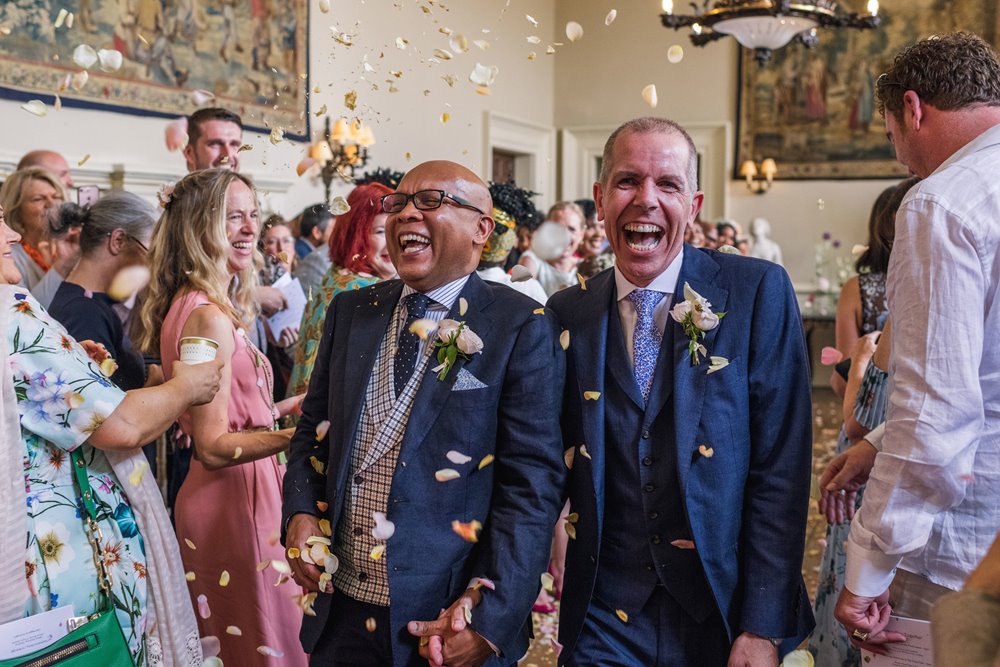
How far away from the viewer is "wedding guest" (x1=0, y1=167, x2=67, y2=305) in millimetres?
4125

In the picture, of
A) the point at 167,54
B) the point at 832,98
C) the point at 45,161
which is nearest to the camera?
the point at 45,161

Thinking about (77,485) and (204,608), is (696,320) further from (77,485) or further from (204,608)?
(204,608)

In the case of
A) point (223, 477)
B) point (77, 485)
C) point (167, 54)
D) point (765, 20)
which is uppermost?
point (765, 20)

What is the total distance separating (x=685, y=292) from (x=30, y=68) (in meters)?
5.37

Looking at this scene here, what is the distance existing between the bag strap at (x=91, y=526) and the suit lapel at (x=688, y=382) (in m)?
1.21

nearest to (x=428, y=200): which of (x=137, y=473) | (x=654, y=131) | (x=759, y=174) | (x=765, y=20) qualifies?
(x=654, y=131)

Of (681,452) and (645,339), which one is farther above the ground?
(645,339)

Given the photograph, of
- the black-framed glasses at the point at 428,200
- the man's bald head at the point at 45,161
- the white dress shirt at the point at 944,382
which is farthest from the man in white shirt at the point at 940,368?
the man's bald head at the point at 45,161

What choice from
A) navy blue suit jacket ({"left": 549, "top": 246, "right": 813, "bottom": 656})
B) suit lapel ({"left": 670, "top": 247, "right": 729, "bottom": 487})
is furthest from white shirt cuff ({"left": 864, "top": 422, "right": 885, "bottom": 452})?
suit lapel ({"left": 670, "top": 247, "right": 729, "bottom": 487})

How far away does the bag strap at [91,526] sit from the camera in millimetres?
Answer: 2072

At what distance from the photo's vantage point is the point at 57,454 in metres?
2.05

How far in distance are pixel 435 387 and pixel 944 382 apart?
0.92 meters

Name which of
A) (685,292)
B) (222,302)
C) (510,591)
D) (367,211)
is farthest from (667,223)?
(367,211)

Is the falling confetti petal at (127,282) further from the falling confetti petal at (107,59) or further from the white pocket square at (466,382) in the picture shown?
the falling confetti petal at (107,59)
